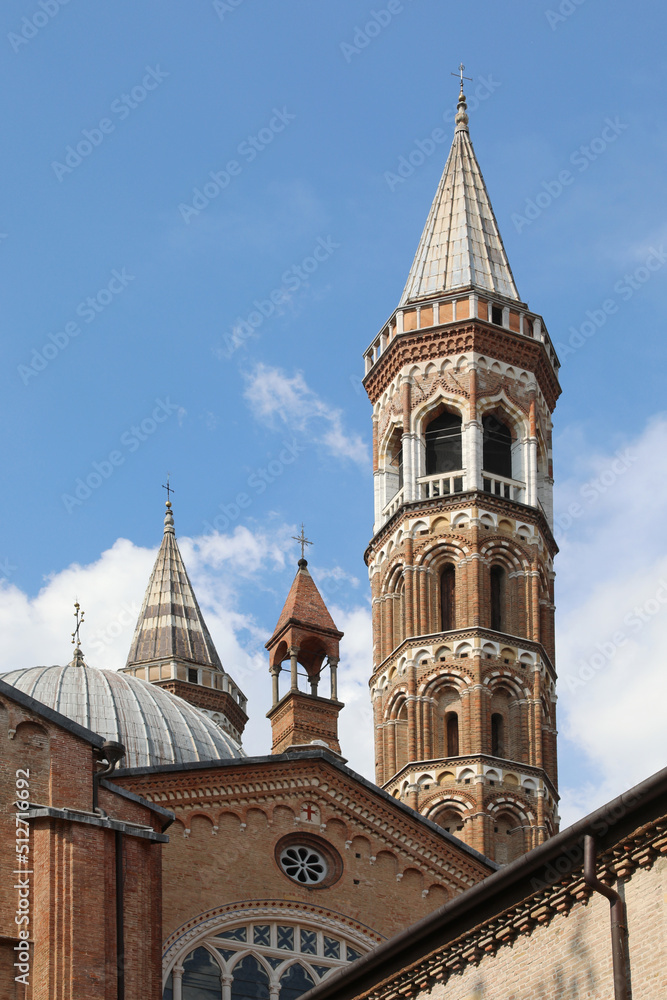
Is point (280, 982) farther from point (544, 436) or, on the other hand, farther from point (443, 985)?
point (544, 436)

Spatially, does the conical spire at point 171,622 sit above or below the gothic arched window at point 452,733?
above

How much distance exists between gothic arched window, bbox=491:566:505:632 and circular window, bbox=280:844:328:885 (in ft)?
70.4

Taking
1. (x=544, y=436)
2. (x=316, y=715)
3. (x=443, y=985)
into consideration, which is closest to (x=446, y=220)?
(x=544, y=436)

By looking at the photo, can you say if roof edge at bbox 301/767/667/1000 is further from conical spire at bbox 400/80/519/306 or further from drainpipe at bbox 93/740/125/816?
conical spire at bbox 400/80/519/306

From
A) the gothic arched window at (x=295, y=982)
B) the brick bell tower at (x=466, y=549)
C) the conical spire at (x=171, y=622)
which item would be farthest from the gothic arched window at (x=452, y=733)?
the gothic arched window at (x=295, y=982)

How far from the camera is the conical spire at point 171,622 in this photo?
61688 mm

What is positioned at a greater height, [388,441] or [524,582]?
[388,441]

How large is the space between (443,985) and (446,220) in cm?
4298

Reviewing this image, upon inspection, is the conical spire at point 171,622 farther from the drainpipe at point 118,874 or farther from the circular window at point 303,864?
the drainpipe at point 118,874

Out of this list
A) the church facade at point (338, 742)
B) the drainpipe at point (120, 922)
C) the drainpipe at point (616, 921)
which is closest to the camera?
the drainpipe at point (616, 921)

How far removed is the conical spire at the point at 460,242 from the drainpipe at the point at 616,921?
1609 inches

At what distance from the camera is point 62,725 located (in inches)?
1008

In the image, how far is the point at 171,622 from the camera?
2459 inches

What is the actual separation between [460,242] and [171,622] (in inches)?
660
